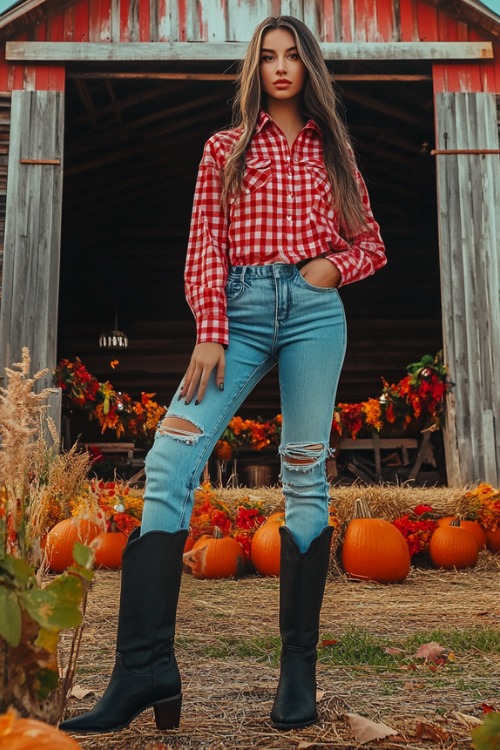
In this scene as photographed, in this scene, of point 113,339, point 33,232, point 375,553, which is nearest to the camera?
point 375,553

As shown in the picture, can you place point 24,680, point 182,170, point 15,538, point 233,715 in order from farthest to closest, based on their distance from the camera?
point 182,170 → point 233,715 → point 15,538 → point 24,680

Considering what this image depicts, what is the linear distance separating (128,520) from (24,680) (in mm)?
3544

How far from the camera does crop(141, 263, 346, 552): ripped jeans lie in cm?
186

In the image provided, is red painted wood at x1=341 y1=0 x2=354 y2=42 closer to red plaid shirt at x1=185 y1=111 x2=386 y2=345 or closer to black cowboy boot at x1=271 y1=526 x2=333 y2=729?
red plaid shirt at x1=185 y1=111 x2=386 y2=345

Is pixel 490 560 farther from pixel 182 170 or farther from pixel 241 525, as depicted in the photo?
pixel 182 170

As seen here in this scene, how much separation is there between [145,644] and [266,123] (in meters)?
1.30

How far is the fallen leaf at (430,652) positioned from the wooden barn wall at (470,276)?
12.9ft

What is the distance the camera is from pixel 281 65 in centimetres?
202

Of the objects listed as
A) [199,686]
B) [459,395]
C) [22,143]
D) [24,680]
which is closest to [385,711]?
[199,686]

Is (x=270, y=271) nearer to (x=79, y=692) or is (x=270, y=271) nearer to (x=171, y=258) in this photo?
(x=79, y=692)

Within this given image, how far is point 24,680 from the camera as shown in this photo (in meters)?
1.13

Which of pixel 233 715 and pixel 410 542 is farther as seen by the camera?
pixel 410 542

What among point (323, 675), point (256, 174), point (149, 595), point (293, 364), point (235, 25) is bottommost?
point (323, 675)

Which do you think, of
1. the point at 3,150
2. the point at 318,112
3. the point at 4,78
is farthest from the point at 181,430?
the point at 4,78
